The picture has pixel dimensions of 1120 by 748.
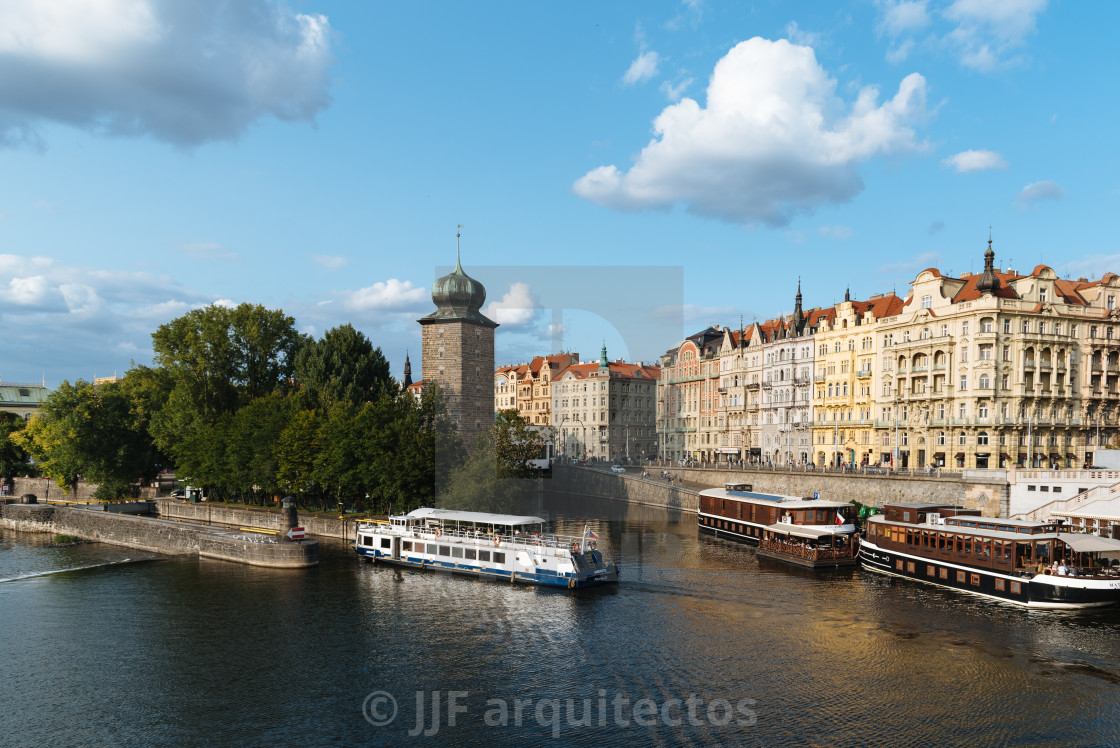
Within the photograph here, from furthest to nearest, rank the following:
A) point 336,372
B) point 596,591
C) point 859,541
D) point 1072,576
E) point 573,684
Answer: point 336,372, point 859,541, point 596,591, point 1072,576, point 573,684

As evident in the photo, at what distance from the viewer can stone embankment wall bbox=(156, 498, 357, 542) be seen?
72062 millimetres

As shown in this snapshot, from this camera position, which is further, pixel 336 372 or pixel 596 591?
pixel 336 372

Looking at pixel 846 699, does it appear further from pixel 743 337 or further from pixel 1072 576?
pixel 743 337

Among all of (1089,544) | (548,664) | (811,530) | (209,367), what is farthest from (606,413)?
(548,664)

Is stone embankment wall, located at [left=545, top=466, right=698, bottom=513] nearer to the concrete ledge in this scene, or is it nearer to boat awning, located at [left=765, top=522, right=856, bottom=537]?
boat awning, located at [left=765, top=522, right=856, bottom=537]

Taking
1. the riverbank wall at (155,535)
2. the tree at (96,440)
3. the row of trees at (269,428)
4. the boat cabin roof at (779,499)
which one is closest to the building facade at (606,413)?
the row of trees at (269,428)

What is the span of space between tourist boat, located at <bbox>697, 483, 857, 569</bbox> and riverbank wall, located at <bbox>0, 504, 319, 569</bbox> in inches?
1345

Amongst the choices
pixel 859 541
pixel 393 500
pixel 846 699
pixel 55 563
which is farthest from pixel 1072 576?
pixel 55 563

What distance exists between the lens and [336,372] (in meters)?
88.9

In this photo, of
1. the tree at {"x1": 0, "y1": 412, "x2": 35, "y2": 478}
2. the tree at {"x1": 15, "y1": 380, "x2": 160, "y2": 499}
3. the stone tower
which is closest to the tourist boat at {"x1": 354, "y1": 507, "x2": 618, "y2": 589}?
the stone tower

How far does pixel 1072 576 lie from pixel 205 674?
43.0 m

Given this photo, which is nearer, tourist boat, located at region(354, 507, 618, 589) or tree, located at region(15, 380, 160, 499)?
tourist boat, located at region(354, 507, 618, 589)

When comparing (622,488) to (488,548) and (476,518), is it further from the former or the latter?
(488,548)

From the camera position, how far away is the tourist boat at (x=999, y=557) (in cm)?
4303
